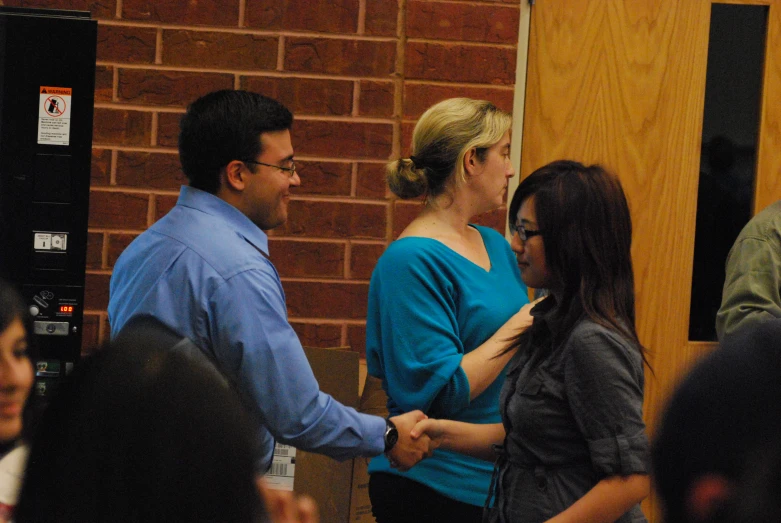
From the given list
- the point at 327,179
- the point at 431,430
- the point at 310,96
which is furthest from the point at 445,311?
the point at 310,96

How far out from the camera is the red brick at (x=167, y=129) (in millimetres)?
3184

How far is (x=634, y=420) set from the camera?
1.75 m

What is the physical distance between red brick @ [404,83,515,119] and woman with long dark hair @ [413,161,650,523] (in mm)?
1250

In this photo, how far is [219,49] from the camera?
10.5ft

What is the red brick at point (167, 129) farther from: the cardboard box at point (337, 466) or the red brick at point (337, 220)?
the cardboard box at point (337, 466)

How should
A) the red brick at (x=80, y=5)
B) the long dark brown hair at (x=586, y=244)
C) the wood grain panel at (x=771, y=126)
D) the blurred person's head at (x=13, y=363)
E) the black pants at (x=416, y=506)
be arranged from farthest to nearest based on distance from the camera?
the wood grain panel at (x=771, y=126) → the red brick at (x=80, y=5) → the black pants at (x=416, y=506) → the long dark brown hair at (x=586, y=244) → the blurred person's head at (x=13, y=363)

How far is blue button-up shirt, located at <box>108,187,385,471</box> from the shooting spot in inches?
78.9

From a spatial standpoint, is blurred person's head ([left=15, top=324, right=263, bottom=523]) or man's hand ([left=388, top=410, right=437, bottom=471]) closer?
blurred person's head ([left=15, top=324, right=263, bottom=523])

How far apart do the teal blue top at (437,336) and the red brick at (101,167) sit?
121cm

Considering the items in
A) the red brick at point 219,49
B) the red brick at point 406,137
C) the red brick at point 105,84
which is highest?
the red brick at point 219,49

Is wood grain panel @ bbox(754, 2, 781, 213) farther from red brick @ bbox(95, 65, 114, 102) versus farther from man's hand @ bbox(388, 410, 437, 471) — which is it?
red brick @ bbox(95, 65, 114, 102)

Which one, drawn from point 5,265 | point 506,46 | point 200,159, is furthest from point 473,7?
point 5,265

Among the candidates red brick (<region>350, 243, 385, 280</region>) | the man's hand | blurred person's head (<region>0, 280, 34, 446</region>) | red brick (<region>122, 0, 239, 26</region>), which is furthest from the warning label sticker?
blurred person's head (<region>0, 280, 34, 446</region>)

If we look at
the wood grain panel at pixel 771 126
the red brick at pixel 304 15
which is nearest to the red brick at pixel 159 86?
the red brick at pixel 304 15
